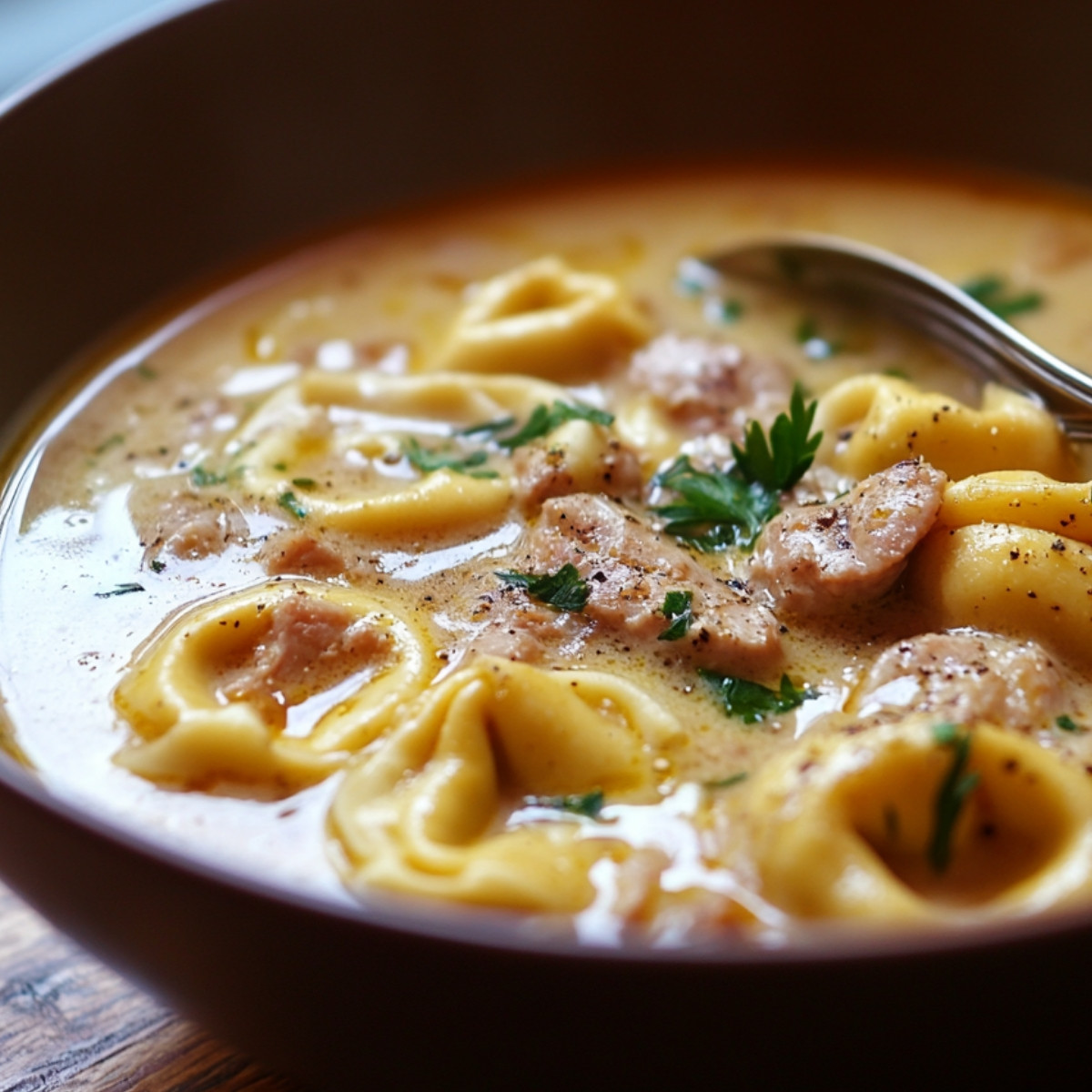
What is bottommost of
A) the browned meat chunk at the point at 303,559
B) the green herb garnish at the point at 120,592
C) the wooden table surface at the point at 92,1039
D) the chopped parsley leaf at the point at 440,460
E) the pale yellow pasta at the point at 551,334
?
the wooden table surface at the point at 92,1039

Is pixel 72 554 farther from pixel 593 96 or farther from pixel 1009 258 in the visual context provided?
pixel 1009 258

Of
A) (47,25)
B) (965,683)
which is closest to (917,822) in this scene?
(965,683)

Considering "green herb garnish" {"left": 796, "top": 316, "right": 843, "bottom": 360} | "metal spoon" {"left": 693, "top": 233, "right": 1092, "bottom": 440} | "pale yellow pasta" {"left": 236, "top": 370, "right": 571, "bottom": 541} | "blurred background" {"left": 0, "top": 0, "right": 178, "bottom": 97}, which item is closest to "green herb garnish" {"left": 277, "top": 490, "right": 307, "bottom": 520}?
"pale yellow pasta" {"left": 236, "top": 370, "right": 571, "bottom": 541}

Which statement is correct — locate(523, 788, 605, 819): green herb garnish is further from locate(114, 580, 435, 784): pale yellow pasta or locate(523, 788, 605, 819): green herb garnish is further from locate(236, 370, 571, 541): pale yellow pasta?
locate(236, 370, 571, 541): pale yellow pasta

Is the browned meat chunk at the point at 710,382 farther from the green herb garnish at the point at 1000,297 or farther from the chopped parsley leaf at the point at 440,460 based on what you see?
the green herb garnish at the point at 1000,297

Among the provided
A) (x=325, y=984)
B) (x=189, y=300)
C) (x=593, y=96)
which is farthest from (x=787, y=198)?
(x=325, y=984)

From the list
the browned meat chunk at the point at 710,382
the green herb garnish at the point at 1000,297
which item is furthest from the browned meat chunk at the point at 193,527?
the green herb garnish at the point at 1000,297
